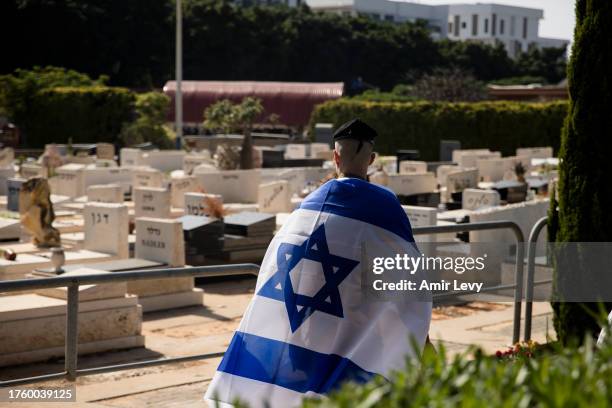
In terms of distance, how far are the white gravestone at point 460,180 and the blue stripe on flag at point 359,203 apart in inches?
690

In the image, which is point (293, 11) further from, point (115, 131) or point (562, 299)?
point (562, 299)

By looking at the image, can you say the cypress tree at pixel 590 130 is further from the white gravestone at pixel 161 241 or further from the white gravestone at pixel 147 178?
the white gravestone at pixel 147 178

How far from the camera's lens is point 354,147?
13.8 feet

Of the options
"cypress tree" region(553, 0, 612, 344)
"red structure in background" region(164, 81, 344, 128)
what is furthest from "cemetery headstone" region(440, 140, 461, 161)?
"cypress tree" region(553, 0, 612, 344)

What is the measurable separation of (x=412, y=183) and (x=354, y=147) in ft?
58.0

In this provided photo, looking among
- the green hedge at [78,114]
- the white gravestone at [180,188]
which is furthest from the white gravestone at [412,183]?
the green hedge at [78,114]

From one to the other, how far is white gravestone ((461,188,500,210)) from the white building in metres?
140

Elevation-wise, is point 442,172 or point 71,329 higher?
point 71,329

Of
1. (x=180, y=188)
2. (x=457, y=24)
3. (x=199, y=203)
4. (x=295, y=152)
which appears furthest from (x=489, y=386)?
(x=457, y=24)

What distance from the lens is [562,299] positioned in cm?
720

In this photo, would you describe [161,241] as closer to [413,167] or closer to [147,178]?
[147,178]

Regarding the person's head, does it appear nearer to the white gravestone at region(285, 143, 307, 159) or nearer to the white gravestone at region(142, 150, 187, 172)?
the white gravestone at region(142, 150, 187, 172)

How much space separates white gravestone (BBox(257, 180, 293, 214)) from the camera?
18.7m

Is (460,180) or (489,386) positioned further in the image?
(460,180)
